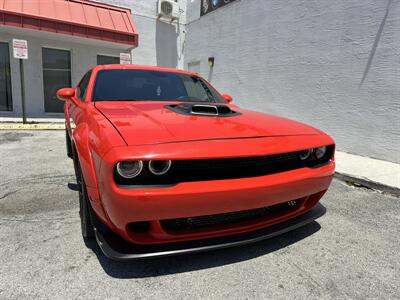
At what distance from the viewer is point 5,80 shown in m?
9.95

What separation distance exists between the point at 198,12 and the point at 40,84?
21.5 ft

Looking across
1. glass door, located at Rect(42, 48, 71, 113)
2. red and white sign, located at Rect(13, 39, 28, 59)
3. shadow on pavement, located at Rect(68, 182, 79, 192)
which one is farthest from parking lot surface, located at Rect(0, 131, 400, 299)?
glass door, located at Rect(42, 48, 71, 113)

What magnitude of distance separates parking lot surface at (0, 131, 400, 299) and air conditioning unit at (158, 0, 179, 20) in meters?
10.9

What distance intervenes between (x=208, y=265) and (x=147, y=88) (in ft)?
6.53

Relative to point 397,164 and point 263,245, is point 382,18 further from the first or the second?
point 263,245

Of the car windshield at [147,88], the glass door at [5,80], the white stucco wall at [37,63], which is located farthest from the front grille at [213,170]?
the glass door at [5,80]

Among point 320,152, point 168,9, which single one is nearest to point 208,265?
point 320,152

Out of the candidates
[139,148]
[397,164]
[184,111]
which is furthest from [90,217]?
[397,164]

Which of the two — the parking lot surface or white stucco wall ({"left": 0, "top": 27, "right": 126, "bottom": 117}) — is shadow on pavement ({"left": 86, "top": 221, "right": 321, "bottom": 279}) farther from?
white stucco wall ({"left": 0, "top": 27, "right": 126, "bottom": 117})

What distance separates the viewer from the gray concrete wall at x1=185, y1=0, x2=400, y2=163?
5.62 m

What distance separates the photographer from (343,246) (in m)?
2.48

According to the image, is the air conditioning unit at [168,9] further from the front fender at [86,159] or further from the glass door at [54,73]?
the front fender at [86,159]

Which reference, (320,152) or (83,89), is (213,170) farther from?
(83,89)

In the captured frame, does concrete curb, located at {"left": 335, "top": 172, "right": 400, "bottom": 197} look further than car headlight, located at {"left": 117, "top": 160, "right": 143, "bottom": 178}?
Yes
